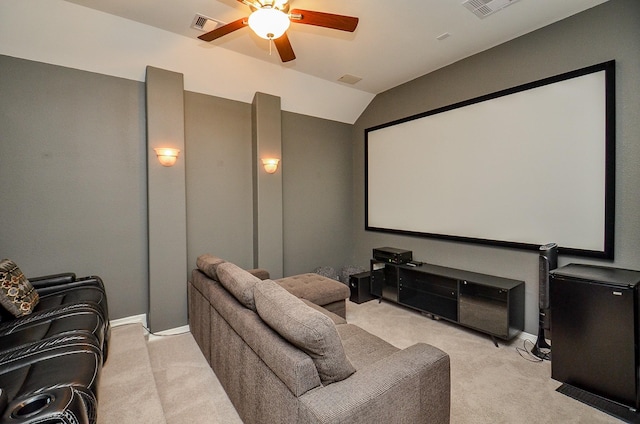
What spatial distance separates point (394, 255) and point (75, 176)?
3.92 metres

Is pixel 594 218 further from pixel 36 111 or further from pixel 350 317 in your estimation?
pixel 36 111

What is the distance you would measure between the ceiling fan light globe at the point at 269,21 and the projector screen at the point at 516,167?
2.72 metres

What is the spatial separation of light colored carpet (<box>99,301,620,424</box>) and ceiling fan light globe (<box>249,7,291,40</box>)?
2654mm

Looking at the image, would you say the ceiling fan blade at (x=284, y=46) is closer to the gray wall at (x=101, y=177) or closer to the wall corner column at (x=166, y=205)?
the wall corner column at (x=166, y=205)

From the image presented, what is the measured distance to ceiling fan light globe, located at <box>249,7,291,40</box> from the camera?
1.84 metres

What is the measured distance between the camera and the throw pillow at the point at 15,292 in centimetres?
210

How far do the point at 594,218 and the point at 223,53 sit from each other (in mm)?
4258

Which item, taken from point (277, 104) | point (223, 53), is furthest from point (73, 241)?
point (277, 104)

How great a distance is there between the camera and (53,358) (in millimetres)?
1594

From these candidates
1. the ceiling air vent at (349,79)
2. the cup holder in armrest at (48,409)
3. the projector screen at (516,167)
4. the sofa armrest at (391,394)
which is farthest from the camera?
the ceiling air vent at (349,79)

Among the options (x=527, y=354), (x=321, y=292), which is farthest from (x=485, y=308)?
(x=321, y=292)

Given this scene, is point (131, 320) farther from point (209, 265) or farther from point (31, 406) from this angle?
point (31, 406)

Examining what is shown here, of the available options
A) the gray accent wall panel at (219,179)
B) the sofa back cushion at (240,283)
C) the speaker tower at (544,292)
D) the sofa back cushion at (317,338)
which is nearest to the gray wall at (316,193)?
the gray accent wall panel at (219,179)

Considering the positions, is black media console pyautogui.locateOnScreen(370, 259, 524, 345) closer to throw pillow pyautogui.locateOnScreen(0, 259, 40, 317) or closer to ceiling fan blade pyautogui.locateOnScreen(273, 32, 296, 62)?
ceiling fan blade pyautogui.locateOnScreen(273, 32, 296, 62)
